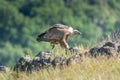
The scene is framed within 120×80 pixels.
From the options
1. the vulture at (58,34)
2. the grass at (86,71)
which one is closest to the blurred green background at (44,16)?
the vulture at (58,34)

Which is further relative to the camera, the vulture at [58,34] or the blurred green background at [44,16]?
the blurred green background at [44,16]

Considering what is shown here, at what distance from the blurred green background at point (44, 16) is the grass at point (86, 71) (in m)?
103

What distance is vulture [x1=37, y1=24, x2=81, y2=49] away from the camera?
619 inches

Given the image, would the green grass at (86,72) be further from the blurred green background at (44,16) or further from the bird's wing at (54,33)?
the blurred green background at (44,16)

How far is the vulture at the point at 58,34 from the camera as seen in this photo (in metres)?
15.7

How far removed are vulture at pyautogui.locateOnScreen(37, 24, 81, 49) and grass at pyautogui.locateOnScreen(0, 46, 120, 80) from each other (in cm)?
220

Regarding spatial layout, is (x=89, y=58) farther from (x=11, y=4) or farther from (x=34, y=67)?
(x=11, y=4)

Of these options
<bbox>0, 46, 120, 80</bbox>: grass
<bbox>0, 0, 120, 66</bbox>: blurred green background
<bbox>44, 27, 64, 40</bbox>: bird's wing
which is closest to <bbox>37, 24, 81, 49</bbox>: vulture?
<bbox>44, 27, 64, 40</bbox>: bird's wing

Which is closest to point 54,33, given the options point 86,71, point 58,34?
point 58,34

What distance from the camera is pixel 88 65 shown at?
13109 millimetres

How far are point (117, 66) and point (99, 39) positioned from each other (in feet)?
12.3

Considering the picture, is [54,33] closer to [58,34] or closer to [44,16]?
[58,34]

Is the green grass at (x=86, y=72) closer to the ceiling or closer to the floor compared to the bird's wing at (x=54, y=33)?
closer to the floor

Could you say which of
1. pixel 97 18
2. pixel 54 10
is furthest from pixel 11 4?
pixel 97 18
